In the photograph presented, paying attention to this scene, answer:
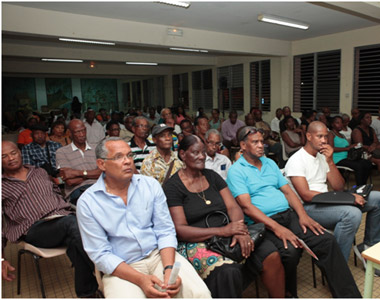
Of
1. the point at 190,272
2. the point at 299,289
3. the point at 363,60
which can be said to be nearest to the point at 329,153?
the point at 299,289

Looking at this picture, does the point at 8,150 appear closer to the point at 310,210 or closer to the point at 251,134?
the point at 251,134

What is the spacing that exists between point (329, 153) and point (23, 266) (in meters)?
3.21

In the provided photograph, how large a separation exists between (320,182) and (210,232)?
4.54 ft

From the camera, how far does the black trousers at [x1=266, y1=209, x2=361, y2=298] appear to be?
222cm

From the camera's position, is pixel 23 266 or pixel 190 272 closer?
pixel 190 272

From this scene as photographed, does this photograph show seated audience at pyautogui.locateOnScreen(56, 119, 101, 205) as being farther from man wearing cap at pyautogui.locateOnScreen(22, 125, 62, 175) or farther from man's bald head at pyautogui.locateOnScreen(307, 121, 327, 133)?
man's bald head at pyautogui.locateOnScreen(307, 121, 327, 133)

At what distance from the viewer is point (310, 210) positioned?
269cm

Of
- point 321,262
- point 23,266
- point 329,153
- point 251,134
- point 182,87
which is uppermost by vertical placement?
point 182,87

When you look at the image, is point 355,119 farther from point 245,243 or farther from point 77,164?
point 77,164

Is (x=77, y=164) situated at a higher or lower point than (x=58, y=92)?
lower

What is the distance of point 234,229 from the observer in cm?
208

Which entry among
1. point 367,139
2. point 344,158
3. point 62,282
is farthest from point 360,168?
point 62,282

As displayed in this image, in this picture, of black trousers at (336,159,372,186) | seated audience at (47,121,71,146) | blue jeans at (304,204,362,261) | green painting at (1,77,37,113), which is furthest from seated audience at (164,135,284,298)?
green painting at (1,77,37,113)

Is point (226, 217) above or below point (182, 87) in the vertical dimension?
below
